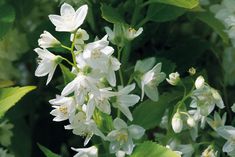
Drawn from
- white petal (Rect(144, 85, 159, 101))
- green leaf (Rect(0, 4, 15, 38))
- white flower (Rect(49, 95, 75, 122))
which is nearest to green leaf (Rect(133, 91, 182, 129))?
white petal (Rect(144, 85, 159, 101))

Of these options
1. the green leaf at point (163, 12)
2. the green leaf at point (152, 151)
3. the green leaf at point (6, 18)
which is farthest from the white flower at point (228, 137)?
the green leaf at point (6, 18)

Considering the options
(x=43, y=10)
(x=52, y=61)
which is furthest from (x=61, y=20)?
(x=43, y=10)

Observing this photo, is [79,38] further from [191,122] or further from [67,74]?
[191,122]

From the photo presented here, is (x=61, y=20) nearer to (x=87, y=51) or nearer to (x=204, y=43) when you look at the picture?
(x=87, y=51)

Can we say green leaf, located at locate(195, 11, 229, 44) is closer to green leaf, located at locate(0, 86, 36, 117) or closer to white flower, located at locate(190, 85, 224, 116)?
white flower, located at locate(190, 85, 224, 116)

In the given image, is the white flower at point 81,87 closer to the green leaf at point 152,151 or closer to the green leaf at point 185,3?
the green leaf at point 152,151

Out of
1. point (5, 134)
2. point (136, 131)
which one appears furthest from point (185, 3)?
point (5, 134)
